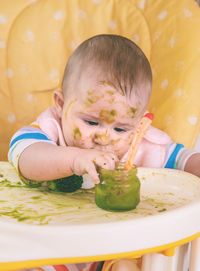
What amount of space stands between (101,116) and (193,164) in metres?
0.29

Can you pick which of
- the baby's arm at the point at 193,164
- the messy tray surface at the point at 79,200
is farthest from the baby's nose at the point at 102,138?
the baby's arm at the point at 193,164

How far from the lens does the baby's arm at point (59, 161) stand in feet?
1.84

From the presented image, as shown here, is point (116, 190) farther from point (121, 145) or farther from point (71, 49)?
point (71, 49)

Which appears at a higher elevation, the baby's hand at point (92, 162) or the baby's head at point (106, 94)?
the baby's head at point (106, 94)

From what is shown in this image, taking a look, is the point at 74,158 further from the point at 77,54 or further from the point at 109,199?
the point at 77,54

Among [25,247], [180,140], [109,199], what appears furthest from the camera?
[180,140]

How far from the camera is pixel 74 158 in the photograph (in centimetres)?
60

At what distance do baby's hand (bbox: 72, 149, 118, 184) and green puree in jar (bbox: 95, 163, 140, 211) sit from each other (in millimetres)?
11

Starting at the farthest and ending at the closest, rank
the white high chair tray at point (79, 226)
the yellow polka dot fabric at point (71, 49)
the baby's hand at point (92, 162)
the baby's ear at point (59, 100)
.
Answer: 1. the yellow polka dot fabric at point (71, 49)
2. the baby's ear at point (59, 100)
3. the baby's hand at point (92, 162)
4. the white high chair tray at point (79, 226)

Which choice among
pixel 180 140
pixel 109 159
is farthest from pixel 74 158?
pixel 180 140

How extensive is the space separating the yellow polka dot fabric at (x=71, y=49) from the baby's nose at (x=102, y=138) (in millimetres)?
315

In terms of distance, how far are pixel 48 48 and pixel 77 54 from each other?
27 centimetres

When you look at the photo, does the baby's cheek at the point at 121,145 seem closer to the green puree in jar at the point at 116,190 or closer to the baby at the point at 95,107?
the baby at the point at 95,107

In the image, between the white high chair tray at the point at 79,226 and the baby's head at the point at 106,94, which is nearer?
the white high chair tray at the point at 79,226
